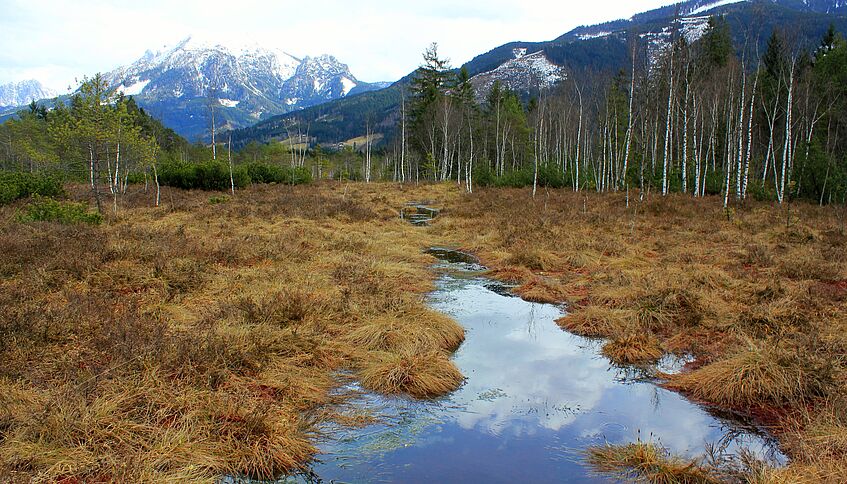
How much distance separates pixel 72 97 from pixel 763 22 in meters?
34.2

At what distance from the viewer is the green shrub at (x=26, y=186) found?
2394cm

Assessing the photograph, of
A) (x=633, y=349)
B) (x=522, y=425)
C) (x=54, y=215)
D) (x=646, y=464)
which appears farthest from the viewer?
(x=54, y=215)

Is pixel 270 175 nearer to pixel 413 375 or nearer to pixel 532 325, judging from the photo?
pixel 532 325

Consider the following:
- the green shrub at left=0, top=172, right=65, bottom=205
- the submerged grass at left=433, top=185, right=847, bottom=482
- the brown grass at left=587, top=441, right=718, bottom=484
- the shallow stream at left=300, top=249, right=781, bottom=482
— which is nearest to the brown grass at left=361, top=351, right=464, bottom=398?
the shallow stream at left=300, top=249, right=781, bottom=482

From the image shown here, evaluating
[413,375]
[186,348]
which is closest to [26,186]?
[186,348]

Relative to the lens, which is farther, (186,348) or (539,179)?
(539,179)

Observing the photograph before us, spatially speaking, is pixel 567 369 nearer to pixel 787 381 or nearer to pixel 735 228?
pixel 787 381

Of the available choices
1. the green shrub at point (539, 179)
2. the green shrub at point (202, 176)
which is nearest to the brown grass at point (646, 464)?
the green shrub at point (202, 176)

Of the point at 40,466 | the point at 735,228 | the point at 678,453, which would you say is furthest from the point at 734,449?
the point at 735,228

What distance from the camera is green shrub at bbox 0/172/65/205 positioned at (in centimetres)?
2394

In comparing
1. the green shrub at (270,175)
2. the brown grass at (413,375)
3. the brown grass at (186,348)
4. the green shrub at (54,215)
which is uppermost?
the green shrub at (270,175)

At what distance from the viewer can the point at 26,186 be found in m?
26.3

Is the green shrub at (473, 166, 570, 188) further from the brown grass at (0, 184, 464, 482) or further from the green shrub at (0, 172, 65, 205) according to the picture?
the green shrub at (0, 172, 65, 205)

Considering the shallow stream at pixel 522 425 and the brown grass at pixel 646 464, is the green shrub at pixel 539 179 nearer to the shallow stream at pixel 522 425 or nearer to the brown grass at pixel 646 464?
the shallow stream at pixel 522 425
